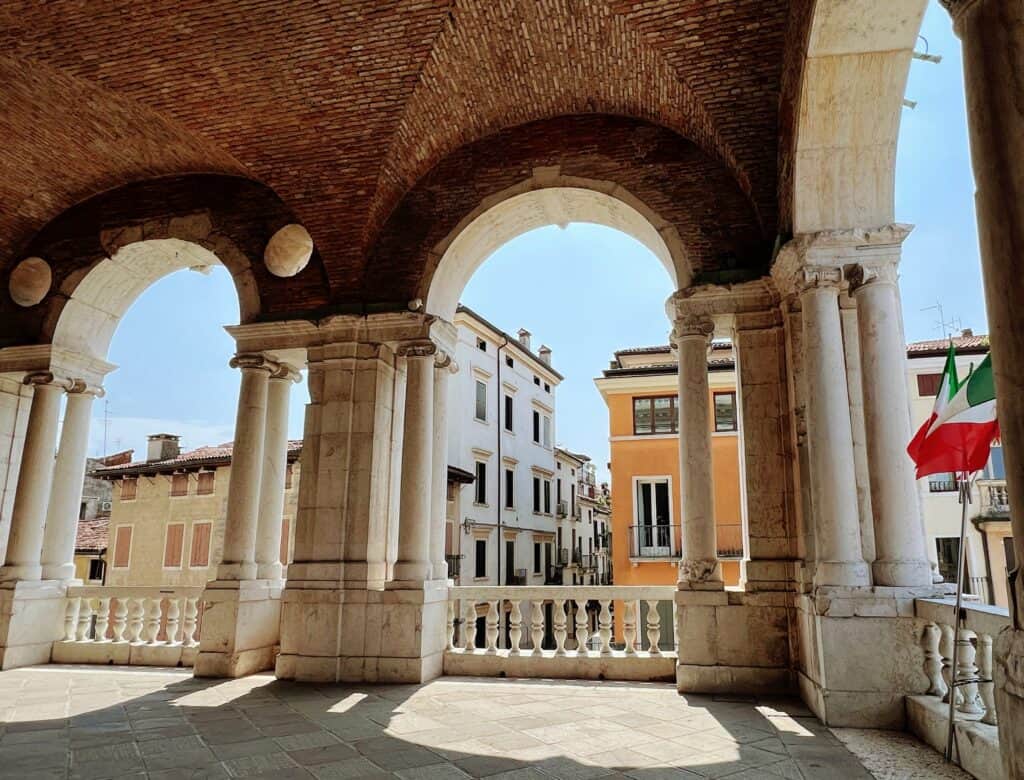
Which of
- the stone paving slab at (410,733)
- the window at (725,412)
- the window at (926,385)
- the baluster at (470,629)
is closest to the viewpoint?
the stone paving slab at (410,733)

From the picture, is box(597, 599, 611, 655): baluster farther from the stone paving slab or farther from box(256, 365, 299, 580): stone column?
box(256, 365, 299, 580): stone column

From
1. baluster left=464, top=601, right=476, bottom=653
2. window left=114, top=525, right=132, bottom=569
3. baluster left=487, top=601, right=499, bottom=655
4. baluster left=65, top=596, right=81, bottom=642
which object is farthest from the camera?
window left=114, top=525, right=132, bottom=569

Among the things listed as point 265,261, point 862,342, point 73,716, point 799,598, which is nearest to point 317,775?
point 73,716

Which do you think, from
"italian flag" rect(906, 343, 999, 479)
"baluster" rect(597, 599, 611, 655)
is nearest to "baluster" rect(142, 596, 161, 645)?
"baluster" rect(597, 599, 611, 655)

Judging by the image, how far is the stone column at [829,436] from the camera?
611 centimetres

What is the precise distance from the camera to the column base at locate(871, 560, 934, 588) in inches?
233

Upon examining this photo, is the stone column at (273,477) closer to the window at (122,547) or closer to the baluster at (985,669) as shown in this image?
the baluster at (985,669)

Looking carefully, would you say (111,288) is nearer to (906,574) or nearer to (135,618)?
(135,618)

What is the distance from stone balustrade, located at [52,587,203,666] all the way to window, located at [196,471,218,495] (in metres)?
10.3

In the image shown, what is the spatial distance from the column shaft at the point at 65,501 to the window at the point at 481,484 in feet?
50.4

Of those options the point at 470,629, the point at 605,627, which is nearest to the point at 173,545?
the point at 470,629

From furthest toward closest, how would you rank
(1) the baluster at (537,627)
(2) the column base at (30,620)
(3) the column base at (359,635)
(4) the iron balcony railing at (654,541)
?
1. (4) the iron balcony railing at (654,541)
2. (2) the column base at (30,620)
3. (1) the baluster at (537,627)
4. (3) the column base at (359,635)

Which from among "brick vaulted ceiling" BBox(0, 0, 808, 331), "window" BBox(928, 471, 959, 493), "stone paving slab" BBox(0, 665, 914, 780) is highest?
"brick vaulted ceiling" BBox(0, 0, 808, 331)

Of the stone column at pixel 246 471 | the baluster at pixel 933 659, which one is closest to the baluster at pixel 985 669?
the baluster at pixel 933 659
